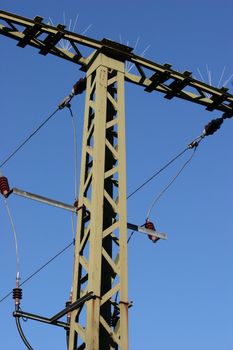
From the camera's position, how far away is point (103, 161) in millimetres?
9414

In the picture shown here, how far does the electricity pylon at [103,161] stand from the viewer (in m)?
8.34

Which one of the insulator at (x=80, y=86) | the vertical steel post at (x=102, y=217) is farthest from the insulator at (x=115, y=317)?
the insulator at (x=80, y=86)

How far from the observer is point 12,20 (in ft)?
34.1

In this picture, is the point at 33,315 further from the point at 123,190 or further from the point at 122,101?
the point at 122,101

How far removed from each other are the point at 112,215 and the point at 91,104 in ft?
6.05

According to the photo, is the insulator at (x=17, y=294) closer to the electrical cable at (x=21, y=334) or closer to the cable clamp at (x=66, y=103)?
the electrical cable at (x=21, y=334)

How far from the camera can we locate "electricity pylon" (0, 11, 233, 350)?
8.34 metres

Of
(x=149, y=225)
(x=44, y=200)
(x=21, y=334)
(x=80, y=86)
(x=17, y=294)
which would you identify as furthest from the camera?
(x=80, y=86)

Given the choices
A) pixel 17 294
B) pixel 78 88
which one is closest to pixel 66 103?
pixel 78 88

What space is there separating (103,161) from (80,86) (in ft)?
6.64

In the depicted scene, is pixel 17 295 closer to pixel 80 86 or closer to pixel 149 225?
pixel 149 225

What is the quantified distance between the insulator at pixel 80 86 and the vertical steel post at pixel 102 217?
0.79 ft

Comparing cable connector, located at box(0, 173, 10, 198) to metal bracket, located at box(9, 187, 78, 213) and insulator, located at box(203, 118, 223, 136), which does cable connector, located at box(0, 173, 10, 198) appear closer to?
metal bracket, located at box(9, 187, 78, 213)

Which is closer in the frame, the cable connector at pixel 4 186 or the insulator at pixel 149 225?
the cable connector at pixel 4 186
